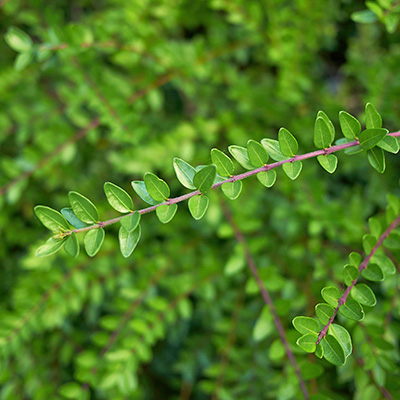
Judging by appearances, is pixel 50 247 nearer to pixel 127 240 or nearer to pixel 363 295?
pixel 127 240

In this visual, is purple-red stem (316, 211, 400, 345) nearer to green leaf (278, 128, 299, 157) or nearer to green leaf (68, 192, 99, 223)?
green leaf (278, 128, 299, 157)

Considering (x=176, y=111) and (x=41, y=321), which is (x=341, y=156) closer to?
(x=176, y=111)

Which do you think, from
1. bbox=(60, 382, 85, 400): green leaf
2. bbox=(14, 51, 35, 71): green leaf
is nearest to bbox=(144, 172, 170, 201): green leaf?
bbox=(14, 51, 35, 71): green leaf

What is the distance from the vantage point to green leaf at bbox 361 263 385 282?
0.55m

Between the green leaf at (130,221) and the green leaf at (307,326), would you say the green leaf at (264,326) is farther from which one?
the green leaf at (130,221)

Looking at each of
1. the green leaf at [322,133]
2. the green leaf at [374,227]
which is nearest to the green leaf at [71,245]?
the green leaf at [322,133]

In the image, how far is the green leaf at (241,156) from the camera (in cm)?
52

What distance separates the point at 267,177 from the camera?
503 millimetres

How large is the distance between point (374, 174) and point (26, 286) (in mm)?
943

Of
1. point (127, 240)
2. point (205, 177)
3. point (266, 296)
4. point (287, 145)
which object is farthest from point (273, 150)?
point (266, 296)

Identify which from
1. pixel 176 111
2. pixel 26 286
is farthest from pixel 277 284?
pixel 176 111

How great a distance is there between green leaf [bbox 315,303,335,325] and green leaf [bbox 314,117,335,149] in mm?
206

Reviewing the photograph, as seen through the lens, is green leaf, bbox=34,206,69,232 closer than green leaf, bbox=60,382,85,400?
Yes

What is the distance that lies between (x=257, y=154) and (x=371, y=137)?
14 cm
